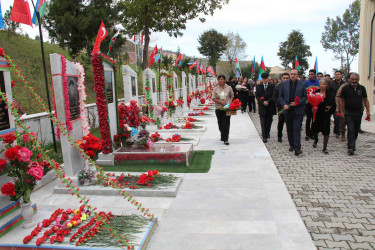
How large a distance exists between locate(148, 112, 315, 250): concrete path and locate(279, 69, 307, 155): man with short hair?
41.8 inches

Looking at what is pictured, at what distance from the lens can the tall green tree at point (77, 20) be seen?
2003 centimetres

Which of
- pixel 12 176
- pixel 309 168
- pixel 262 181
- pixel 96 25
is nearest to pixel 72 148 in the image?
pixel 12 176

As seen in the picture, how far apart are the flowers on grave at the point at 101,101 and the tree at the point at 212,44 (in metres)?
50.3

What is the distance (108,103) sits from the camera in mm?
6836

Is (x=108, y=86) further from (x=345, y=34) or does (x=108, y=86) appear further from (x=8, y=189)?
(x=345, y=34)

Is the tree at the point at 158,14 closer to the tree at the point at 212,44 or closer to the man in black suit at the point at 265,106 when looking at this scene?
the man in black suit at the point at 265,106

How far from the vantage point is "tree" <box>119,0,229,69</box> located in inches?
785

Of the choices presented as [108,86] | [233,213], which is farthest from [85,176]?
[233,213]

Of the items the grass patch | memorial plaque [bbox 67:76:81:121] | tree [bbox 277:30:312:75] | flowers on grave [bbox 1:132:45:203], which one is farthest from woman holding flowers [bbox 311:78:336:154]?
tree [bbox 277:30:312:75]

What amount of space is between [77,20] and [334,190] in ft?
63.9

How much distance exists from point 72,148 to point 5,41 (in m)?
20.8

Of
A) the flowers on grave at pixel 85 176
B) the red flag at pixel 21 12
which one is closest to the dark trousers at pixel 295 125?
the flowers on grave at pixel 85 176

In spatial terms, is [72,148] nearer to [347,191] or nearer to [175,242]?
[175,242]

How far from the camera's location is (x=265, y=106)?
8.73m
